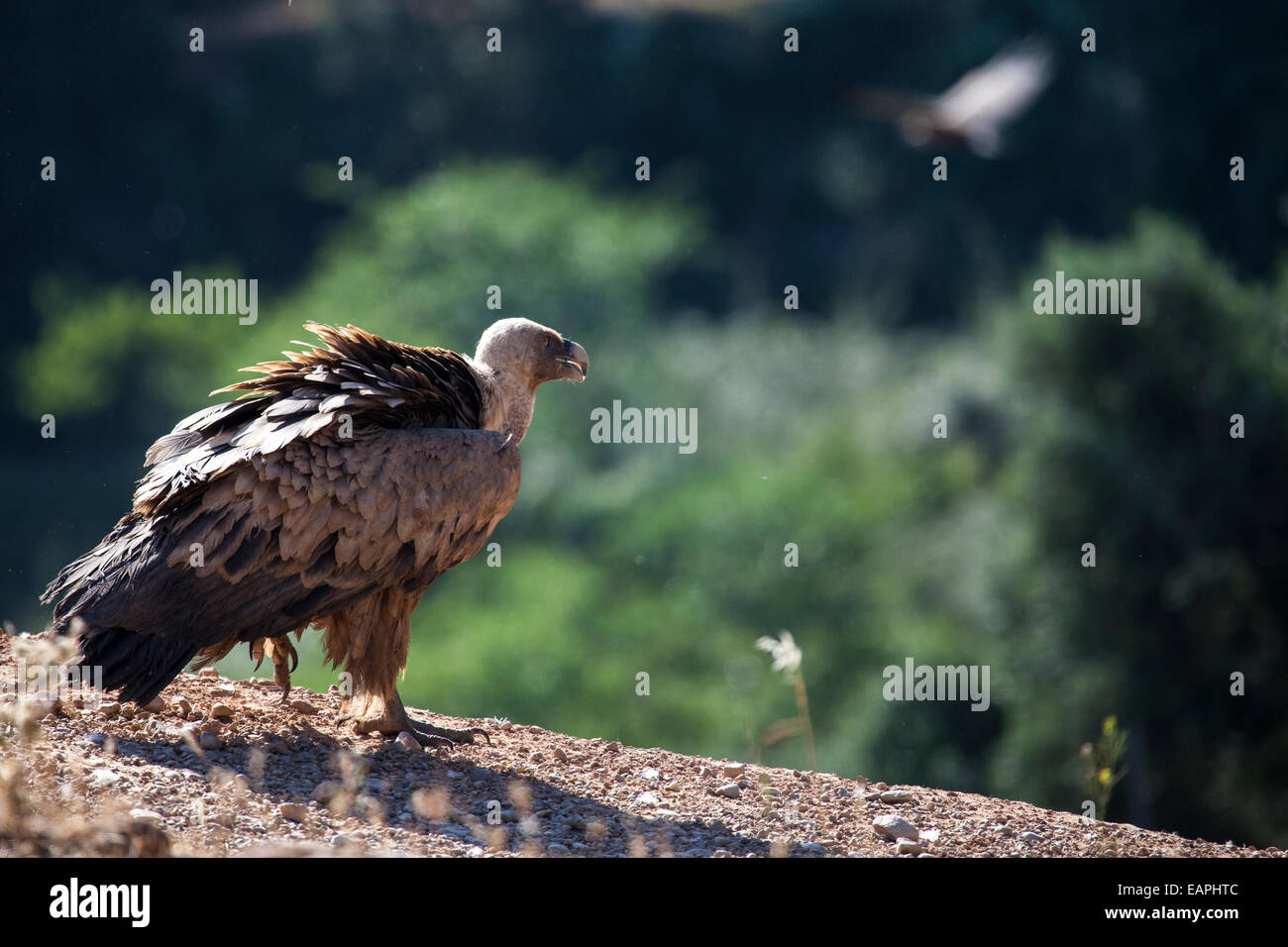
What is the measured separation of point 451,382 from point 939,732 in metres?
15.1

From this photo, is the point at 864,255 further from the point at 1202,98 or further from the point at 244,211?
the point at 244,211

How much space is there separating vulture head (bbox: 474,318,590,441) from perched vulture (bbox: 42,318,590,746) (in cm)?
67

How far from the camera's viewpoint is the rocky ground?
558cm

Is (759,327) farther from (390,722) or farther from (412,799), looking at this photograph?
(412,799)

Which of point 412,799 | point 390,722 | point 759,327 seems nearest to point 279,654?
point 390,722

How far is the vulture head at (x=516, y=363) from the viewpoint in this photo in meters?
8.28

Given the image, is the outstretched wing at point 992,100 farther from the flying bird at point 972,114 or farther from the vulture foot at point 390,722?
the vulture foot at point 390,722

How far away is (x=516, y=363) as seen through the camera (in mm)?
8344

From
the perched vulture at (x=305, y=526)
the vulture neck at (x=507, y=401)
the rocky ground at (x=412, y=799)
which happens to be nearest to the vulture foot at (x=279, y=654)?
the perched vulture at (x=305, y=526)

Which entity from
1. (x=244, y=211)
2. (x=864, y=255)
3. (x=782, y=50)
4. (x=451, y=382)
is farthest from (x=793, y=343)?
(x=451, y=382)

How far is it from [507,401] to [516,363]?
25 centimetres

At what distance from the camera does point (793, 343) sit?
46.2 m

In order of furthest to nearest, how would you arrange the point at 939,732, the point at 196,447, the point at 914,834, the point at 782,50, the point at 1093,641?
the point at 782,50, the point at 939,732, the point at 1093,641, the point at 196,447, the point at 914,834

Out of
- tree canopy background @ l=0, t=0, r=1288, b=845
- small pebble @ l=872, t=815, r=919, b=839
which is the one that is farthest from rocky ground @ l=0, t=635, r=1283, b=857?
tree canopy background @ l=0, t=0, r=1288, b=845
